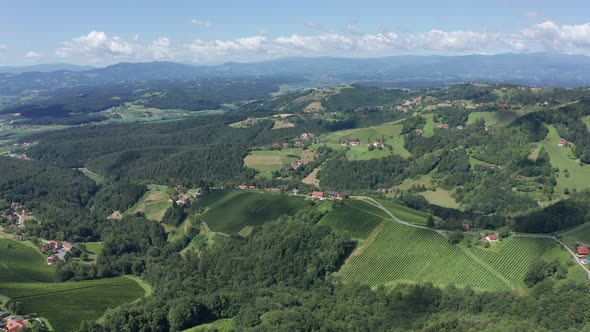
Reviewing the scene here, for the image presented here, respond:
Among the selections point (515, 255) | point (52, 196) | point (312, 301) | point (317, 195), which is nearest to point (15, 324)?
point (312, 301)

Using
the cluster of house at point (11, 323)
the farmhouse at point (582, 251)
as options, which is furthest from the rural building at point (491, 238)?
the cluster of house at point (11, 323)

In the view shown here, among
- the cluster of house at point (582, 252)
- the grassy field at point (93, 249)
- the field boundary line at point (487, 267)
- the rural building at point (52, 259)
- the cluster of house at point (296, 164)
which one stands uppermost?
the cluster of house at point (582, 252)

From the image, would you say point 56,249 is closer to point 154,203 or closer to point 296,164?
point 154,203

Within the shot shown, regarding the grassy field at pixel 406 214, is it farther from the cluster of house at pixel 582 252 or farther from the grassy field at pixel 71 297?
the grassy field at pixel 71 297

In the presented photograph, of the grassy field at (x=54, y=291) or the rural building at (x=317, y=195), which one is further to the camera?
the rural building at (x=317, y=195)

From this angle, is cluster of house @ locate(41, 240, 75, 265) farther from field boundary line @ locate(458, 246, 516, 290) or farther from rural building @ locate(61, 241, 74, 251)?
field boundary line @ locate(458, 246, 516, 290)
